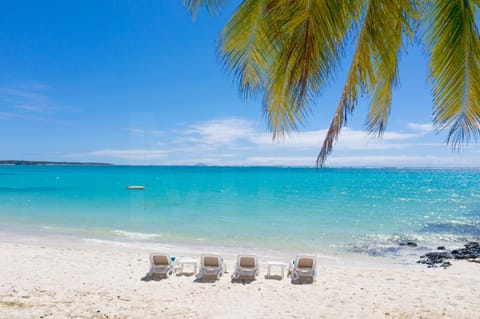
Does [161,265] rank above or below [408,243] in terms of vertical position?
above

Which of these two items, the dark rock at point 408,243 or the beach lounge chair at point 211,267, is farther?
the dark rock at point 408,243

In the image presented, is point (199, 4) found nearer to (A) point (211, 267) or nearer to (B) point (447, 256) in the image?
(A) point (211, 267)

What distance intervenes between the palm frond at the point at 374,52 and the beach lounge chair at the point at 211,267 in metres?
5.48

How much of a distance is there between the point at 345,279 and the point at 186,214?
14.4 meters

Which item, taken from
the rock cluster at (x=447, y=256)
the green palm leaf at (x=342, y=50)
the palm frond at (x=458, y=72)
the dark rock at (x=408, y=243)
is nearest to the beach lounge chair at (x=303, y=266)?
the rock cluster at (x=447, y=256)

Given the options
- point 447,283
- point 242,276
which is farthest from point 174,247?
point 447,283

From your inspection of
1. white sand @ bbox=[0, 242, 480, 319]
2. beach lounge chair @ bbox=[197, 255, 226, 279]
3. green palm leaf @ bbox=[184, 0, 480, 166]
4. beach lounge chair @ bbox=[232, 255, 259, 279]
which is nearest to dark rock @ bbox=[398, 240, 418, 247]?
white sand @ bbox=[0, 242, 480, 319]

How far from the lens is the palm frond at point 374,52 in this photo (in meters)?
2.85

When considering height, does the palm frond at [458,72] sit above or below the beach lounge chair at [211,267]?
above

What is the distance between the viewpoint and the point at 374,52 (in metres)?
3.09

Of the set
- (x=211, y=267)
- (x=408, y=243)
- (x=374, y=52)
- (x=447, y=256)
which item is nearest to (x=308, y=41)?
(x=374, y=52)

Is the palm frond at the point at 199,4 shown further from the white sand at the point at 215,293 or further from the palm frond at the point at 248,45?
the white sand at the point at 215,293

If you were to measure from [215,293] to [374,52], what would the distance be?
17.6 feet

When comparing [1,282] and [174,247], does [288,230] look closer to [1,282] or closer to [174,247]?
[174,247]
